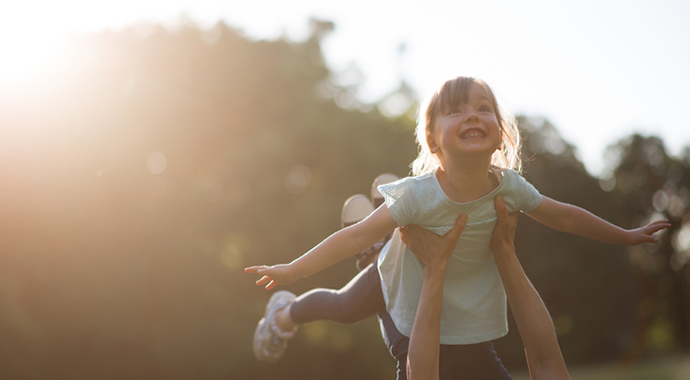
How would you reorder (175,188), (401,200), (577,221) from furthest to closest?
1. (175,188)
2. (577,221)
3. (401,200)

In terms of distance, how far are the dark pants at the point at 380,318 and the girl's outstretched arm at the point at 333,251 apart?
0.60 metres

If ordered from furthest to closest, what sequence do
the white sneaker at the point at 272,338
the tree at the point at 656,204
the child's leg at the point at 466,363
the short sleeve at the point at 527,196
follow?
1. the tree at the point at 656,204
2. the white sneaker at the point at 272,338
3. the child's leg at the point at 466,363
4. the short sleeve at the point at 527,196

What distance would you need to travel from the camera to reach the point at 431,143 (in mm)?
2391

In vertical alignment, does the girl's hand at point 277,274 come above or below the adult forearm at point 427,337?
above

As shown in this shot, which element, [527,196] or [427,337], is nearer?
[427,337]

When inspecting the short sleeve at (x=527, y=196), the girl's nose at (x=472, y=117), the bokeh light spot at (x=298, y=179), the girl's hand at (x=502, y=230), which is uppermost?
the bokeh light spot at (x=298, y=179)

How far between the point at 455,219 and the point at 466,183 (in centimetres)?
15

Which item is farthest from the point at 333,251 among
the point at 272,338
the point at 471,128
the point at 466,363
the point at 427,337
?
the point at 272,338

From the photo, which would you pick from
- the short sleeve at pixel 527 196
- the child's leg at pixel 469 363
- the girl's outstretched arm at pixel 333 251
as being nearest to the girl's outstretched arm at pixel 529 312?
the short sleeve at pixel 527 196

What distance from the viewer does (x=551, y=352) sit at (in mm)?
2217

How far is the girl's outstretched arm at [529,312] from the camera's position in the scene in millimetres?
2217

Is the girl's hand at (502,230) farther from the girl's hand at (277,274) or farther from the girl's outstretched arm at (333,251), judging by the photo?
the girl's hand at (277,274)

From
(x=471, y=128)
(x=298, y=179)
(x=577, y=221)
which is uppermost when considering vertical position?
(x=298, y=179)

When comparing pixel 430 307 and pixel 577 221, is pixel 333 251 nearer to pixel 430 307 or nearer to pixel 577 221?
pixel 430 307
